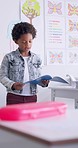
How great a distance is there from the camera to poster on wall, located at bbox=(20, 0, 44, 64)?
3.13 m

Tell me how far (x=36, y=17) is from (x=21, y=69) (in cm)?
131

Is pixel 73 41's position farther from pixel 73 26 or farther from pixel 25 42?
pixel 25 42

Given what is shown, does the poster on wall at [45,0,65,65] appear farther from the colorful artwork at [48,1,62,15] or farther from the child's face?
the child's face

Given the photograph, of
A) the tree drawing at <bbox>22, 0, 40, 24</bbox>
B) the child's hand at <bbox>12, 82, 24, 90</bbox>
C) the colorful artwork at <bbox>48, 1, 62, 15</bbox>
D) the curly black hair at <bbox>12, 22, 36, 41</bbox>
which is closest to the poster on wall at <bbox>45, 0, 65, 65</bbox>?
the colorful artwork at <bbox>48, 1, 62, 15</bbox>

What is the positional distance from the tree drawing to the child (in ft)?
3.59

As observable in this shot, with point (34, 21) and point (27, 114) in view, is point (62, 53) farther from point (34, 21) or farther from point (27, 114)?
point (27, 114)

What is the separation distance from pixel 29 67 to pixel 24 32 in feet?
0.79

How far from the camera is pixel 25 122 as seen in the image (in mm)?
774

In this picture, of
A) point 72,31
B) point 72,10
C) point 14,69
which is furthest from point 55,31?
point 14,69

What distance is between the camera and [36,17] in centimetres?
319

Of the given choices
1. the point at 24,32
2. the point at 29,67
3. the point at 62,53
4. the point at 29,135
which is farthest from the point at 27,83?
the point at 62,53

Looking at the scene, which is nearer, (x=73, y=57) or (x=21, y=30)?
(x=21, y=30)

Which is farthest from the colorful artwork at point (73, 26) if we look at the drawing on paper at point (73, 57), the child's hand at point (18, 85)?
the child's hand at point (18, 85)

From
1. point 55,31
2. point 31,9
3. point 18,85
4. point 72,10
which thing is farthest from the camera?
point 72,10
